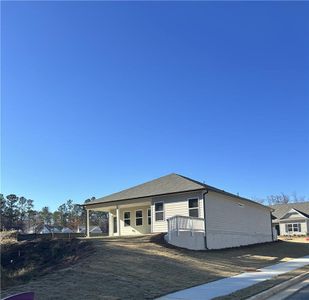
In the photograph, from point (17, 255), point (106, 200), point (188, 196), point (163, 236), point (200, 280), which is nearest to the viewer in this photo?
point (200, 280)

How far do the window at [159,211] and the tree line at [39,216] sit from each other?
5750cm

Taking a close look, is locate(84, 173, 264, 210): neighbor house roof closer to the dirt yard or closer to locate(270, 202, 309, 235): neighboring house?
the dirt yard

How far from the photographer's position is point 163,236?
82.5 feet

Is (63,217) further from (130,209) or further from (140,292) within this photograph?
(140,292)

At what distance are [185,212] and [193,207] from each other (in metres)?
0.64

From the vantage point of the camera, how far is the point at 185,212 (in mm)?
28609

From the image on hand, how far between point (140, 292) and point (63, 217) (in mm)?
110624

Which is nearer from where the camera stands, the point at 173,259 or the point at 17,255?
the point at 173,259

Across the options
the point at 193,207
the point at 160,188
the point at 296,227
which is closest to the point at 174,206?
the point at 193,207

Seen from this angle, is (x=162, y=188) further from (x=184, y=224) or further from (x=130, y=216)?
(x=184, y=224)

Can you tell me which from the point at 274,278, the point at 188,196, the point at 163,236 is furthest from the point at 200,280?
the point at 188,196

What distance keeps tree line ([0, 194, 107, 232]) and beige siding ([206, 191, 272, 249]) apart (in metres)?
54.6

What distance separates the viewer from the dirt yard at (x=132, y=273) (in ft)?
37.2

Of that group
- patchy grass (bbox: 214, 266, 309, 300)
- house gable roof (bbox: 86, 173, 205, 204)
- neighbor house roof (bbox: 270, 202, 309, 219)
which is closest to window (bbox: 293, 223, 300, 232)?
neighbor house roof (bbox: 270, 202, 309, 219)
